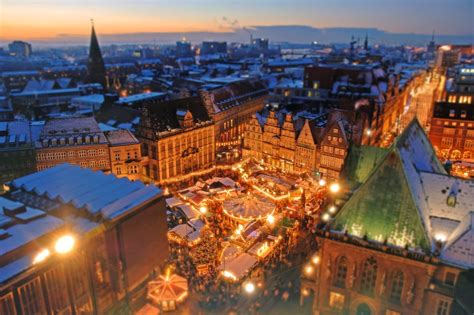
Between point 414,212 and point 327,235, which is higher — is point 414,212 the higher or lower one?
the higher one

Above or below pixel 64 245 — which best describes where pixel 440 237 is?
above

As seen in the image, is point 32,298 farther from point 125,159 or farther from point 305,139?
point 305,139

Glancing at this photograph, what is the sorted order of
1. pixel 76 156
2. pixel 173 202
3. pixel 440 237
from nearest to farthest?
pixel 440 237
pixel 173 202
pixel 76 156

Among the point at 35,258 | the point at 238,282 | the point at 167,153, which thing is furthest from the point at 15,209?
the point at 167,153

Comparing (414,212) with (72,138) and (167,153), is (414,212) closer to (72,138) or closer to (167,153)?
(167,153)

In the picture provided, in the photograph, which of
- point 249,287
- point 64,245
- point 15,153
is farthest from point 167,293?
point 15,153

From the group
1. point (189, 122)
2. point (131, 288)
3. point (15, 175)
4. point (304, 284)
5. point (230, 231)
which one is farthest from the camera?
point (189, 122)

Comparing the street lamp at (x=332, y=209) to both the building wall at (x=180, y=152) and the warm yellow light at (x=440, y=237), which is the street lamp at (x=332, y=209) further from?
the building wall at (x=180, y=152)
